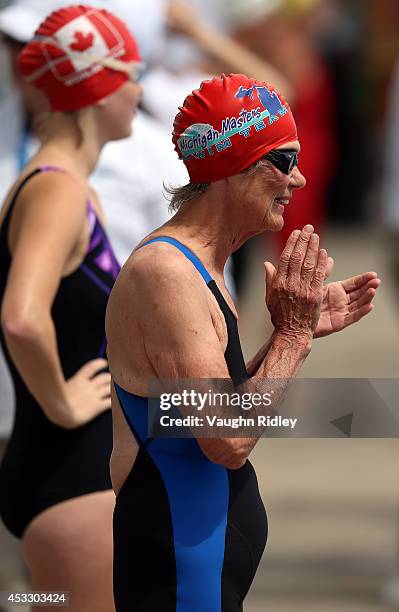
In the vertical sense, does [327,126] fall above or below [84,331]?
below

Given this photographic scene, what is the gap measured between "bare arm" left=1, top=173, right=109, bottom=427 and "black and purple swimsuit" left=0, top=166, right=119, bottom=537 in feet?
0.16

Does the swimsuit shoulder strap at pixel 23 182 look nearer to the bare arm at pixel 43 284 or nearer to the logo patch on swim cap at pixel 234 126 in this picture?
the bare arm at pixel 43 284

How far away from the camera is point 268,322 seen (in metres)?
8.90

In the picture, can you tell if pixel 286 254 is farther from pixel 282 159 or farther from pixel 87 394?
pixel 87 394

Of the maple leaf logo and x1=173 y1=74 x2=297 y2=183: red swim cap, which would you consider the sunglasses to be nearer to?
x1=173 y1=74 x2=297 y2=183: red swim cap

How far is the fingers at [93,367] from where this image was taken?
3.74 m

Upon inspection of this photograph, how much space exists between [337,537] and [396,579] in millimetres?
646

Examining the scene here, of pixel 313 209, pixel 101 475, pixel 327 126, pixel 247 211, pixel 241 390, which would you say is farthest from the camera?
pixel 327 126

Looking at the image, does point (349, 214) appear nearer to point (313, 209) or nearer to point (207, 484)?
point (313, 209)

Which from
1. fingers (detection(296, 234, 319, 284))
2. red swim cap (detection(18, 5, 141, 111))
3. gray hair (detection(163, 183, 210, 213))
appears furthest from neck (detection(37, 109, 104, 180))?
fingers (detection(296, 234, 319, 284))

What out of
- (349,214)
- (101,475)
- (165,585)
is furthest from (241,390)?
(349,214)

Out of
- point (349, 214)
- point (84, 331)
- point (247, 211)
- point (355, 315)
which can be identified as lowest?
point (349, 214)

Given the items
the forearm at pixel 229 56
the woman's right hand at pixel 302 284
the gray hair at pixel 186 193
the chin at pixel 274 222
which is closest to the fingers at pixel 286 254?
Answer: the woman's right hand at pixel 302 284

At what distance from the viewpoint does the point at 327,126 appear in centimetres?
989
